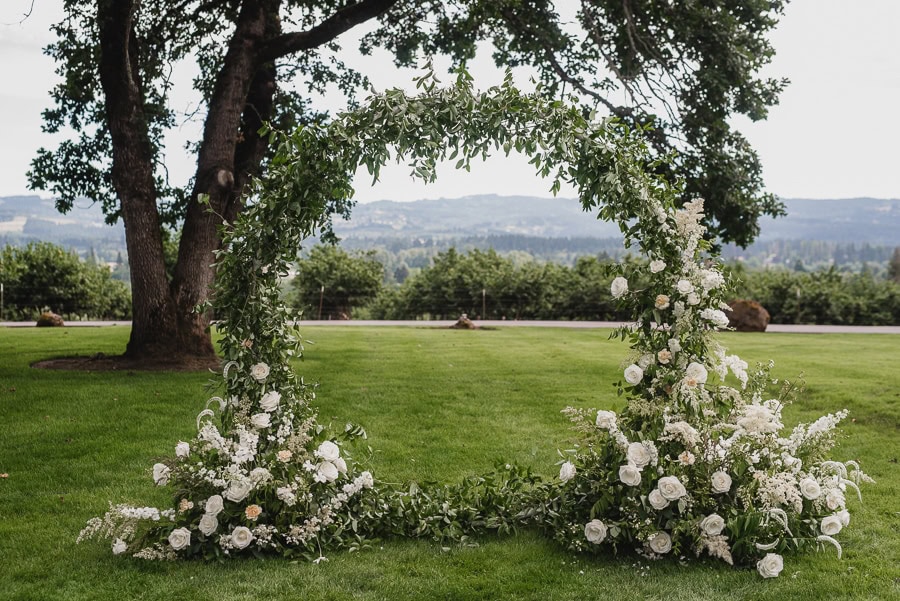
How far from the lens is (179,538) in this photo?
4910mm

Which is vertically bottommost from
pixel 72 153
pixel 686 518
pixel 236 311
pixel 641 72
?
pixel 686 518

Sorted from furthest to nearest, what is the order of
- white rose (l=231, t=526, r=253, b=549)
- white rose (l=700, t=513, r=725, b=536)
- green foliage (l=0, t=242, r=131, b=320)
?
green foliage (l=0, t=242, r=131, b=320), white rose (l=231, t=526, r=253, b=549), white rose (l=700, t=513, r=725, b=536)

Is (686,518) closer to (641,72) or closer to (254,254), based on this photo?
(254,254)

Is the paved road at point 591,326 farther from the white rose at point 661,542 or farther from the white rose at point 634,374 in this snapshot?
the white rose at point 661,542

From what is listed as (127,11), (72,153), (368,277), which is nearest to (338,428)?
(127,11)

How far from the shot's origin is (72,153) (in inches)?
550

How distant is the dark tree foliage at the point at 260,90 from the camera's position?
472 inches

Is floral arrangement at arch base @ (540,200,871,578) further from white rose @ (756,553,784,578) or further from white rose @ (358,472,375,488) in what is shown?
white rose @ (358,472,375,488)

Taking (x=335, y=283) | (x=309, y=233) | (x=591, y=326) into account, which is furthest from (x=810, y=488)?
(x=335, y=283)

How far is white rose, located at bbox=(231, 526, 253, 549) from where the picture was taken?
16.2ft

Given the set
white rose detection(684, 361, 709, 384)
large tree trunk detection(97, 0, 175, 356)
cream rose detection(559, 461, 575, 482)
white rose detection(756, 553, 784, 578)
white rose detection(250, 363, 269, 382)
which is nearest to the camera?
white rose detection(756, 553, 784, 578)

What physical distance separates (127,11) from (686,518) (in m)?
11.0

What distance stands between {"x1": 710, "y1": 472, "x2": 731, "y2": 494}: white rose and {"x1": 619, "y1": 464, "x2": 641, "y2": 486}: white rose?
0.49 m

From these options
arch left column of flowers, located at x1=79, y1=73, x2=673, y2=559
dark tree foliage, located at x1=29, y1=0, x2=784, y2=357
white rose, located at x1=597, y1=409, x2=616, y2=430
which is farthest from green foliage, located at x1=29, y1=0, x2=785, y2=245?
white rose, located at x1=597, y1=409, x2=616, y2=430
